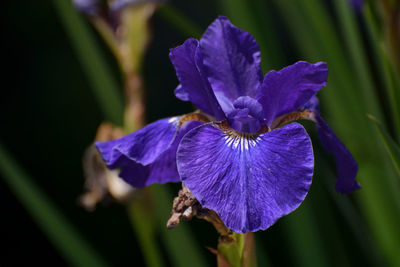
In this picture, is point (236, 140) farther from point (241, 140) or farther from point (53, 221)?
point (53, 221)

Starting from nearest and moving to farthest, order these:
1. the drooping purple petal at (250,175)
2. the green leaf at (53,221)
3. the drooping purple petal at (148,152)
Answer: the drooping purple petal at (250,175)
the drooping purple petal at (148,152)
the green leaf at (53,221)

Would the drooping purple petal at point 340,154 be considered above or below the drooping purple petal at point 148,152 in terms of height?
below

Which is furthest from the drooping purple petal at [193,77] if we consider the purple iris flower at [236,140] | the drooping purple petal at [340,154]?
the drooping purple petal at [340,154]

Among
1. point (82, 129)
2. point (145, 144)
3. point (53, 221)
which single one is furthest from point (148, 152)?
point (82, 129)

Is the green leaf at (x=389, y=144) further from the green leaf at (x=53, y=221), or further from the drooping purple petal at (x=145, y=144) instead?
the green leaf at (x=53, y=221)

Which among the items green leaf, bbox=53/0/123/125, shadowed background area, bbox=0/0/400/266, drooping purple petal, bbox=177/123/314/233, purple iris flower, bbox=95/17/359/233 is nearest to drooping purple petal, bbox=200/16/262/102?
purple iris flower, bbox=95/17/359/233

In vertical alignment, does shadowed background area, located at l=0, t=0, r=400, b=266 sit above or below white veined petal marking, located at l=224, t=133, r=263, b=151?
below

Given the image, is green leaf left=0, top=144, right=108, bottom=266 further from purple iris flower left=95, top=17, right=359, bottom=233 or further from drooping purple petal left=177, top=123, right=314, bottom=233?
drooping purple petal left=177, top=123, right=314, bottom=233
